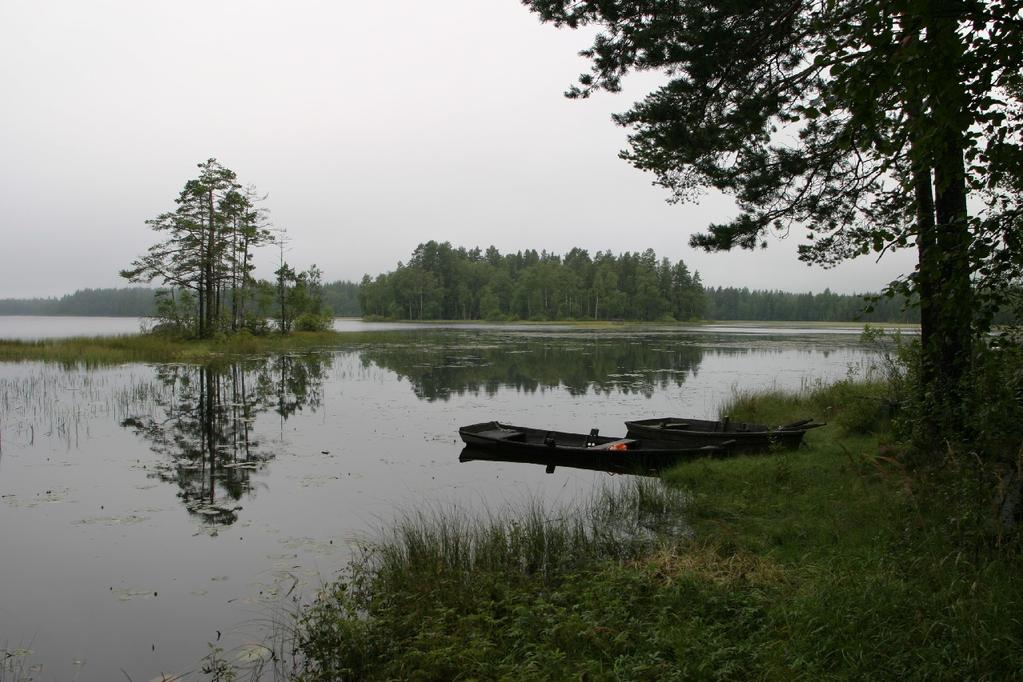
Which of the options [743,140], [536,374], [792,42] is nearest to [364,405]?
[536,374]

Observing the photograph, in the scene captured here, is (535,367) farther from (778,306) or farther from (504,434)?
(778,306)

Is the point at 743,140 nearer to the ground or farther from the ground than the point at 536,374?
farther from the ground

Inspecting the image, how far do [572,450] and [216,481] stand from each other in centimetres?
678

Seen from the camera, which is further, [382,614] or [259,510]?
[259,510]

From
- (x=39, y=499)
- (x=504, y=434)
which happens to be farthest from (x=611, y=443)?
(x=39, y=499)

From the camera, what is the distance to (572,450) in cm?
1290

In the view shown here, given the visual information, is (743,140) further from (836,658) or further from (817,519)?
(836,658)

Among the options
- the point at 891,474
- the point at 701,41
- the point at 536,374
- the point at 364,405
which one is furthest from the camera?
the point at 536,374

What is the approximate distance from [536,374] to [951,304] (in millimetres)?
25636

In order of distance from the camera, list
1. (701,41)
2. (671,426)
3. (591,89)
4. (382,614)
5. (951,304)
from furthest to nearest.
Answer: (671,426)
(591,89)
(701,41)
(382,614)
(951,304)

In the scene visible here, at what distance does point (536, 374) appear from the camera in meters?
29.7

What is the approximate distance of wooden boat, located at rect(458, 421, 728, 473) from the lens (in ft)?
40.2

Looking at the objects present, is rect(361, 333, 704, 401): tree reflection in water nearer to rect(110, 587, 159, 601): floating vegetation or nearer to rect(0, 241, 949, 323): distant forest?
rect(110, 587, 159, 601): floating vegetation

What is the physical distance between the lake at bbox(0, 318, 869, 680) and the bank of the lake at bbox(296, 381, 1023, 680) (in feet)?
4.89
